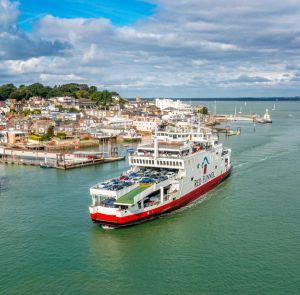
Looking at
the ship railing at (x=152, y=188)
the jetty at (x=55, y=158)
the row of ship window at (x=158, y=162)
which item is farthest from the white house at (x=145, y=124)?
the ship railing at (x=152, y=188)

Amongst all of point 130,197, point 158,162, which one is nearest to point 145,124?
point 158,162

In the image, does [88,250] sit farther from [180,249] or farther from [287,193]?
[287,193]

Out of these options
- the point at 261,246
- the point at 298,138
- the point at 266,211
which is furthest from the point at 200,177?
the point at 298,138

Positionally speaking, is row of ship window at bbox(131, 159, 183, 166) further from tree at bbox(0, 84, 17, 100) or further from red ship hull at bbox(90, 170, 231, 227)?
tree at bbox(0, 84, 17, 100)

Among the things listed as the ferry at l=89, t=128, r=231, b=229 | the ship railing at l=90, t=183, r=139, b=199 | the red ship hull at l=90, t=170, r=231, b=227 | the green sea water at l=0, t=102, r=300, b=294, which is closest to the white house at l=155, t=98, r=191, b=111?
the ferry at l=89, t=128, r=231, b=229

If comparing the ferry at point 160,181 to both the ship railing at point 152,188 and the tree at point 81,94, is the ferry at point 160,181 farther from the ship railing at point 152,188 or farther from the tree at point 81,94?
the tree at point 81,94
